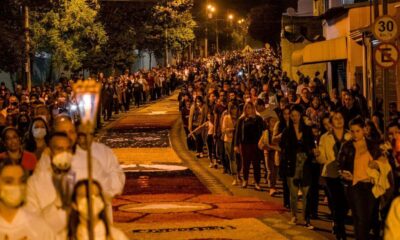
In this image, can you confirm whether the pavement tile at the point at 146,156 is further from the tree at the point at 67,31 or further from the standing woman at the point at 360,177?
the standing woman at the point at 360,177

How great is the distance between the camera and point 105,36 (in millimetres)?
45531

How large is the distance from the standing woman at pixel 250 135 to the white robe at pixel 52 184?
9.45 meters

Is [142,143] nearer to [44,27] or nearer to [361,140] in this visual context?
[44,27]

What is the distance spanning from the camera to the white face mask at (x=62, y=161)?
7777 millimetres

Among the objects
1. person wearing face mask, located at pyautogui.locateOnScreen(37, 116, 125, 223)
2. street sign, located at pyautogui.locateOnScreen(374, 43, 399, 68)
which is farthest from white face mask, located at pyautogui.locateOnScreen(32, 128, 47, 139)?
street sign, located at pyautogui.locateOnScreen(374, 43, 399, 68)

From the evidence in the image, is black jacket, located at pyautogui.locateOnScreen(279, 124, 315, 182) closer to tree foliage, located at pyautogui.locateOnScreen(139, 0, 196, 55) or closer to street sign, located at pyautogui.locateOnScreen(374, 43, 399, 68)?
street sign, located at pyautogui.locateOnScreen(374, 43, 399, 68)

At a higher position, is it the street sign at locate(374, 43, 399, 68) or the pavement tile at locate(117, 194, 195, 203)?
the street sign at locate(374, 43, 399, 68)

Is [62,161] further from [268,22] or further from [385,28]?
[268,22]

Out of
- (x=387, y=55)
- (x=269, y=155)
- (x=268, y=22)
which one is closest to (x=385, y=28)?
(x=387, y=55)

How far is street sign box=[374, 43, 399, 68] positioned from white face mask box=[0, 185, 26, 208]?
10.9m

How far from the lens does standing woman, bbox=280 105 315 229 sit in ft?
44.5

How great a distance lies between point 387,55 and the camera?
661 inches

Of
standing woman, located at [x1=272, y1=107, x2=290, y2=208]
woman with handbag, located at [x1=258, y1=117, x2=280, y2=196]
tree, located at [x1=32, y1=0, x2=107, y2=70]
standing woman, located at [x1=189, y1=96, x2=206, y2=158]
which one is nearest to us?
standing woman, located at [x1=272, y1=107, x2=290, y2=208]

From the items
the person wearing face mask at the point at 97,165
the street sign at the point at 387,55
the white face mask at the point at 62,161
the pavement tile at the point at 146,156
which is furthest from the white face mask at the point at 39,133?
the pavement tile at the point at 146,156
